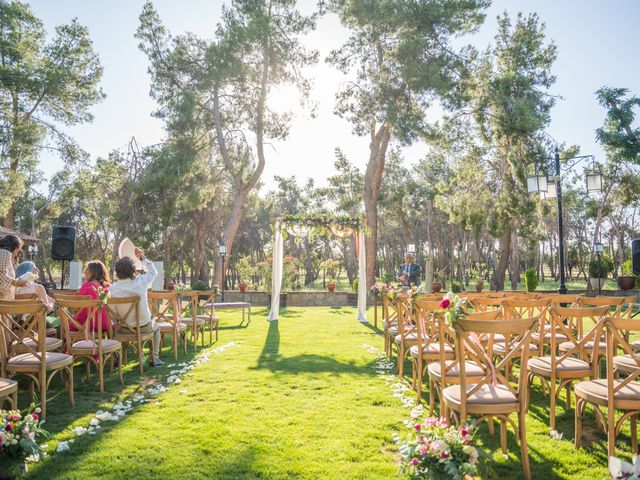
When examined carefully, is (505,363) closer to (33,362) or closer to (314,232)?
(33,362)

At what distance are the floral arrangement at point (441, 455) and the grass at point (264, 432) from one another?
509 mm

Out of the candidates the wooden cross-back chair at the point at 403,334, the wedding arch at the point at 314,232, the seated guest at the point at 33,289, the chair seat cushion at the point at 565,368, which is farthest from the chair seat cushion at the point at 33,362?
the wedding arch at the point at 314,232

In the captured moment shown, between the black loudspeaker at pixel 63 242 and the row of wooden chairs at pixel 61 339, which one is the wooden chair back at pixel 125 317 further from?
the black loudspeaker at pixel 63 242

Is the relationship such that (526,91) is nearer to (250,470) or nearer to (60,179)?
(250,470)

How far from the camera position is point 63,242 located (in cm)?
1176

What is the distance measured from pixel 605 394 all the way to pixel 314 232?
9.60m

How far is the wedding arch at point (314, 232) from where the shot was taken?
38.4ft

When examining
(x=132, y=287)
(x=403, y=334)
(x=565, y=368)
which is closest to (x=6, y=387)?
(x=132, y=287)

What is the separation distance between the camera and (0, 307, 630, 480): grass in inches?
115

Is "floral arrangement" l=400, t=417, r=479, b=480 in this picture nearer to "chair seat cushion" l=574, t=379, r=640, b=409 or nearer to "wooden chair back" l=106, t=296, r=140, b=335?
"chair seat cushion" l=574, t=379, r=640, b=409

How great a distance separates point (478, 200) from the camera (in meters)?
18.9

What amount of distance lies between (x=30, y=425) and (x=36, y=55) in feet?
71.1

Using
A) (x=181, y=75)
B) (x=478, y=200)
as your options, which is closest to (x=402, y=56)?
(x=478, y=200)

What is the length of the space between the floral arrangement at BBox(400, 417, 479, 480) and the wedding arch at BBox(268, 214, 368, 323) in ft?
29.8
